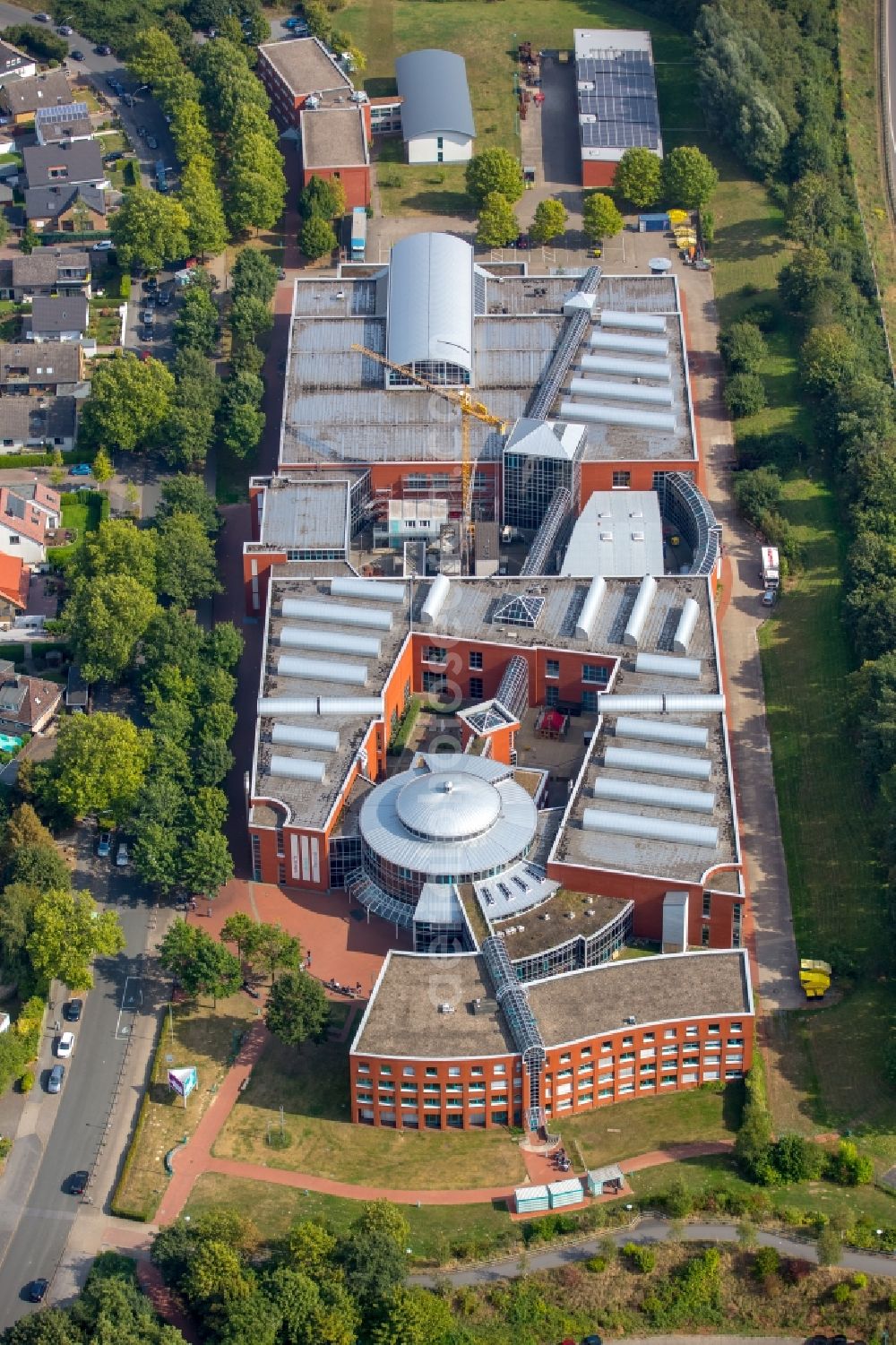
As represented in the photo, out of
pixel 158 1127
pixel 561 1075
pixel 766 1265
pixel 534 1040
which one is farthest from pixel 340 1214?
pixel 766 1265

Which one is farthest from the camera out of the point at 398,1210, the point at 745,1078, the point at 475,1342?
the point at 745,1078

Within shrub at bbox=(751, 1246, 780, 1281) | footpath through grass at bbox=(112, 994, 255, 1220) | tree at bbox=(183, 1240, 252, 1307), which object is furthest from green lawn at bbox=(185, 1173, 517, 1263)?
shrub at bbox=(751, 1246, 780, 1281)

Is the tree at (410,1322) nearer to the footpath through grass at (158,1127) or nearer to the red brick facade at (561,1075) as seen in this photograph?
the red brick facade at (561,1075)

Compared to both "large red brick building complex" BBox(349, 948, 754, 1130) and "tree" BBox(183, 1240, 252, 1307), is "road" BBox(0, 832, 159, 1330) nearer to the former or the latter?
"tree" BBox(183, 1240, 252, 1307)

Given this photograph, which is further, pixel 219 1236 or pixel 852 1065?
pixel 852 1065

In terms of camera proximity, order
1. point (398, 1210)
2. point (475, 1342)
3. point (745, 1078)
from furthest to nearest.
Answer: point (745, 1078)
point (398, 1210)
point (475, 1342)

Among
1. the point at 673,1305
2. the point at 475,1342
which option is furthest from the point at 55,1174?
the point at 673,1305

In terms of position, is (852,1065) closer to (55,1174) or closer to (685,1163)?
(685,1163)

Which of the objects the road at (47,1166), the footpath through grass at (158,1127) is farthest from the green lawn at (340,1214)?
the road at (47,1166)
